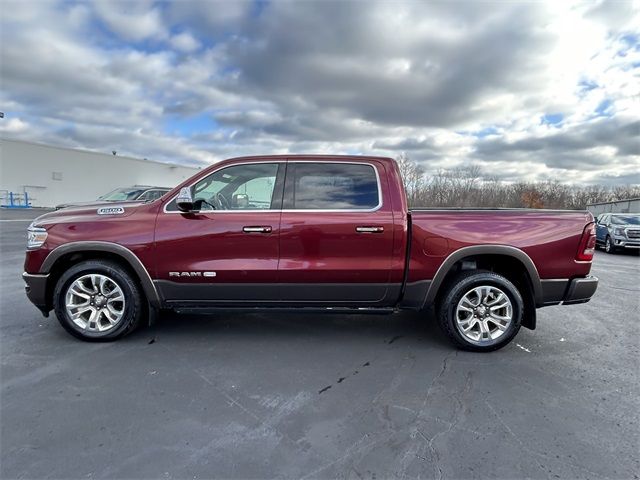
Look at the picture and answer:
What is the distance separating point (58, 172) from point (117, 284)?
33864 mm

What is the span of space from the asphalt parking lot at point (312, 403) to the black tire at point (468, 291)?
0.45 feet

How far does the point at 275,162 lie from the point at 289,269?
1183 millimetres

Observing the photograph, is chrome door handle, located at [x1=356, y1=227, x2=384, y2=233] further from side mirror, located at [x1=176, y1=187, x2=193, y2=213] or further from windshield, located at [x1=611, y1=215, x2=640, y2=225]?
windshield, located at [x1=611, y1=215, x2=640, y2=225]

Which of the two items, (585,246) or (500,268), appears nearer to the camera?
(585,246)

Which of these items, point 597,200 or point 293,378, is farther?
point 597,200

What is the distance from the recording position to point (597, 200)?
199 feet

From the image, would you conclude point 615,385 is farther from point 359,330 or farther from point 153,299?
point 153,299

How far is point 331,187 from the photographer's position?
394 cm

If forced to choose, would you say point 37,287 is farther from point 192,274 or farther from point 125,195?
point 125,195

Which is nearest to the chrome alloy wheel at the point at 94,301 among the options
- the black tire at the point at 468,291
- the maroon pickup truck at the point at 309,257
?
the maroon pickup truck at the point at 309,257

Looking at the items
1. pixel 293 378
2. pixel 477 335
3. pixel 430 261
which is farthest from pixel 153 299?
pixel 477 335

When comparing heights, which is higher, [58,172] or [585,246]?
[58,172]

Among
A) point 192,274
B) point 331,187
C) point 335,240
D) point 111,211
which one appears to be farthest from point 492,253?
point 111,211

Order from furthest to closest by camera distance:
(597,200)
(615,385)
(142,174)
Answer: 1. (597,200)
2. (142,174)
3. (615,385)
